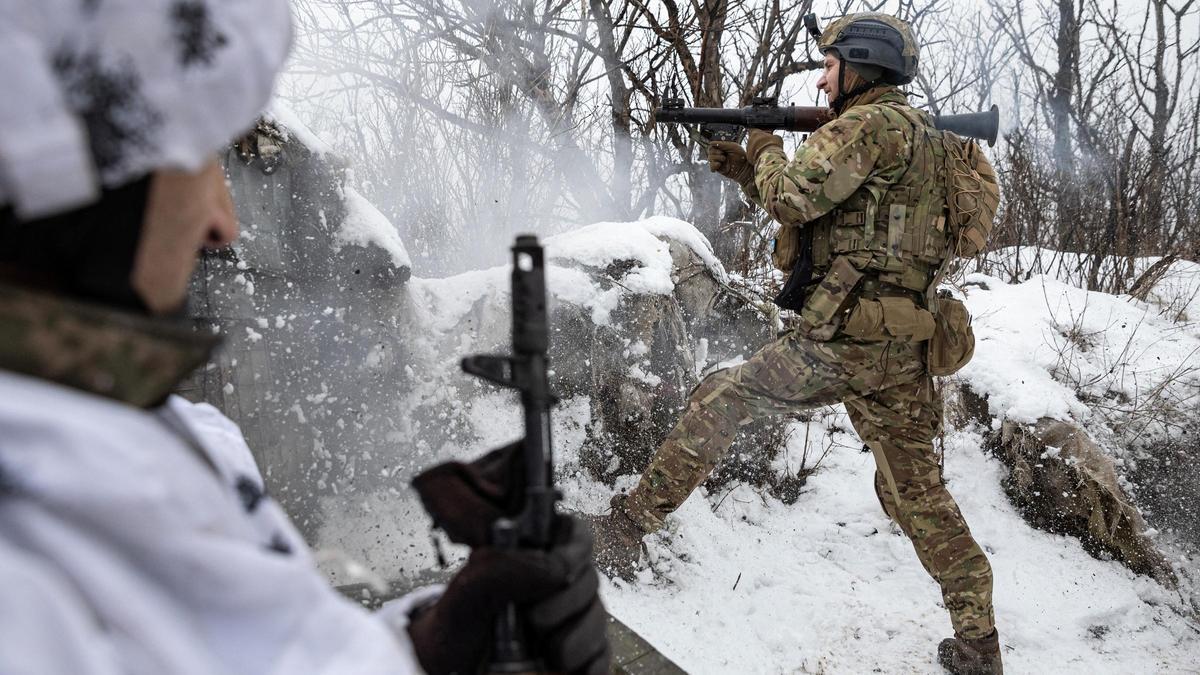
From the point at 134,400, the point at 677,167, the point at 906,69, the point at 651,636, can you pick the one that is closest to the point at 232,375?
the point at 651,636

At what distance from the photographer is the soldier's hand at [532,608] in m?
0.85

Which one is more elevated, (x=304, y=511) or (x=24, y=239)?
(x=24, y=239)

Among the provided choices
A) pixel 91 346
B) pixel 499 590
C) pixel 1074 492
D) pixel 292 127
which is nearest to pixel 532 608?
pixel 499 590

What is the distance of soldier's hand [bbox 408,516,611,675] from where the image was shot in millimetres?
853

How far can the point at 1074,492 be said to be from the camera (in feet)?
11.7

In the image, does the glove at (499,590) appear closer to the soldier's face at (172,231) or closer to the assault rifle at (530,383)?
the assault rifle at (530,383)

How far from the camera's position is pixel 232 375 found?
8.29 ft

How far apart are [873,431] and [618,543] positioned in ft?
3.88

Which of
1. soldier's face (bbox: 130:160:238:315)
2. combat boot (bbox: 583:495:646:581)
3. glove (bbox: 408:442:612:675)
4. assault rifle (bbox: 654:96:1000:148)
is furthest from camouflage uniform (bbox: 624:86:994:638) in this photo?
soldier's face (bbox: 130:160:238:315)

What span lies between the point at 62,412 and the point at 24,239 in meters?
0.15

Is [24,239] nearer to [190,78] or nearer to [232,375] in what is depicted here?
[190,78]

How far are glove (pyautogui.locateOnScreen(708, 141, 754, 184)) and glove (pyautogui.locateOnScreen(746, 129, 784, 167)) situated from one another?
4cm

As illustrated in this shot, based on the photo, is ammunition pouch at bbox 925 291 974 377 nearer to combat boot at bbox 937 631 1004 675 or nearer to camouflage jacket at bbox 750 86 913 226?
camouflage jacket at bbox 750 86 913 226

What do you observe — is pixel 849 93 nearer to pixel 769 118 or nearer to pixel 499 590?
pixel 769 118
